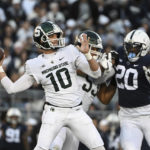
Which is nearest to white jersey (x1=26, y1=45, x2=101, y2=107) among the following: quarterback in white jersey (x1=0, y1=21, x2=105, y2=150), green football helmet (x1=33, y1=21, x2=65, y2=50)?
quarterback in white jersey (x1=0, y1=21, x2=105, y2=150)

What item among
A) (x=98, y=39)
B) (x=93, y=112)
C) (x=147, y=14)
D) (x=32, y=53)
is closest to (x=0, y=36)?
(x=32, y=53)

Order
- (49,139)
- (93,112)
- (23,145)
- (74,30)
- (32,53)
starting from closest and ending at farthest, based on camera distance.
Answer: (49,139) < (23,145) < (93,112) < (32,53) < (74,30)

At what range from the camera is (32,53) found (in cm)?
1478

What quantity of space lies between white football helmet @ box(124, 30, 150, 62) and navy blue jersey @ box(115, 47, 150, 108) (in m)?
0.06

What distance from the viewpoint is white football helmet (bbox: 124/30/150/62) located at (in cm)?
888

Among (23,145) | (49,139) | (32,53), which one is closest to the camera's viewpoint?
(49,139)

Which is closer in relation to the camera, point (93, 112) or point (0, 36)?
point (93, 112)

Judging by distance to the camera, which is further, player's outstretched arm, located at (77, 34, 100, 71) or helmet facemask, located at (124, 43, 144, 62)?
helmet facemask, located at (124, 43, 144, 62)

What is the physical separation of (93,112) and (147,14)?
161 inches

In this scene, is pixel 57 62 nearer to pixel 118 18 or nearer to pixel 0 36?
pixel 0 36

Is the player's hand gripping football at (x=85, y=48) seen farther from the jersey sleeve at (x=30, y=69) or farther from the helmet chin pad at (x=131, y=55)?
the helmet chin pad at (x=131, y=55)

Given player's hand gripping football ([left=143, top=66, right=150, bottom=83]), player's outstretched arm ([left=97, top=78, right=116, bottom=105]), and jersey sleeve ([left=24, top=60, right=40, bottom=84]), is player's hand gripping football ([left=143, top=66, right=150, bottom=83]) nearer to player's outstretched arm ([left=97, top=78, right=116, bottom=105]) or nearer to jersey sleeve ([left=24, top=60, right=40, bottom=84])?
player's outstretched arm ([left=97, top=78, right=116, bottom=105])

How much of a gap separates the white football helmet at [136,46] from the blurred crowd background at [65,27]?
388 cm

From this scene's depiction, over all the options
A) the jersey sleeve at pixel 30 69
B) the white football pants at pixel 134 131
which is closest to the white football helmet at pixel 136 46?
the white football pants at pixel 134 131
